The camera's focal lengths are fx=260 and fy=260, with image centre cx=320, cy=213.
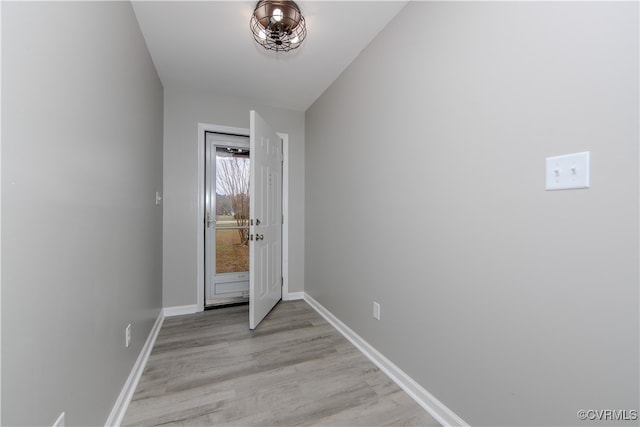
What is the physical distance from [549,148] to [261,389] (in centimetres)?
198

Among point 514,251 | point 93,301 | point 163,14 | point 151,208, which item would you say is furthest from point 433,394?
point 163,14

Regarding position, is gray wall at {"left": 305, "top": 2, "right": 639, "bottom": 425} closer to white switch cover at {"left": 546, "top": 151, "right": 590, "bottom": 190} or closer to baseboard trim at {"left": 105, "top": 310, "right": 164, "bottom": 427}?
white switch cover at {"left": 546, "top": 151, "right": 590, "bottom": 190}

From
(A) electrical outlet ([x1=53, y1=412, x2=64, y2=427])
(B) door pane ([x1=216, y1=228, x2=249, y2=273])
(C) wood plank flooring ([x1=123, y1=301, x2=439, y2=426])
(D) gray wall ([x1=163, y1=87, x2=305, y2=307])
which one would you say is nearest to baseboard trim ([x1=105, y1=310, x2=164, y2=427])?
(C) wood plank flooring ([x1=123, y1=301, x2=439, y2=426])

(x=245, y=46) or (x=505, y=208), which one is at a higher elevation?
(x=245, y=46)

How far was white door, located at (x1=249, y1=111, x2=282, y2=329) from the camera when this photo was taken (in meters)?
2.47

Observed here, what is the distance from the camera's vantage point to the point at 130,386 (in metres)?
1.60

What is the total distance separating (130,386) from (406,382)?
1724 millimetres

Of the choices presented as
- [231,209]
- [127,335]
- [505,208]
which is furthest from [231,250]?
[505,208]

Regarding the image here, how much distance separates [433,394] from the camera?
4.91 ft

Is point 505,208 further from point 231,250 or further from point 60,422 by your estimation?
point 231,250

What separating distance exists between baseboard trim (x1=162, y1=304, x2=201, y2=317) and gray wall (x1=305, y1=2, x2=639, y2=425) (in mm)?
1983

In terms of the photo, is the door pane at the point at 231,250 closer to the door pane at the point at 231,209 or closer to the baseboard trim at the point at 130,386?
the door pane at the point at 231,209

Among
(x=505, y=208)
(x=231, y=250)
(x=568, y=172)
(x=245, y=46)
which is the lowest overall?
(x=231, y=250)

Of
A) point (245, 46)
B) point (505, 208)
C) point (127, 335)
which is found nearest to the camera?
point (505, 208)
